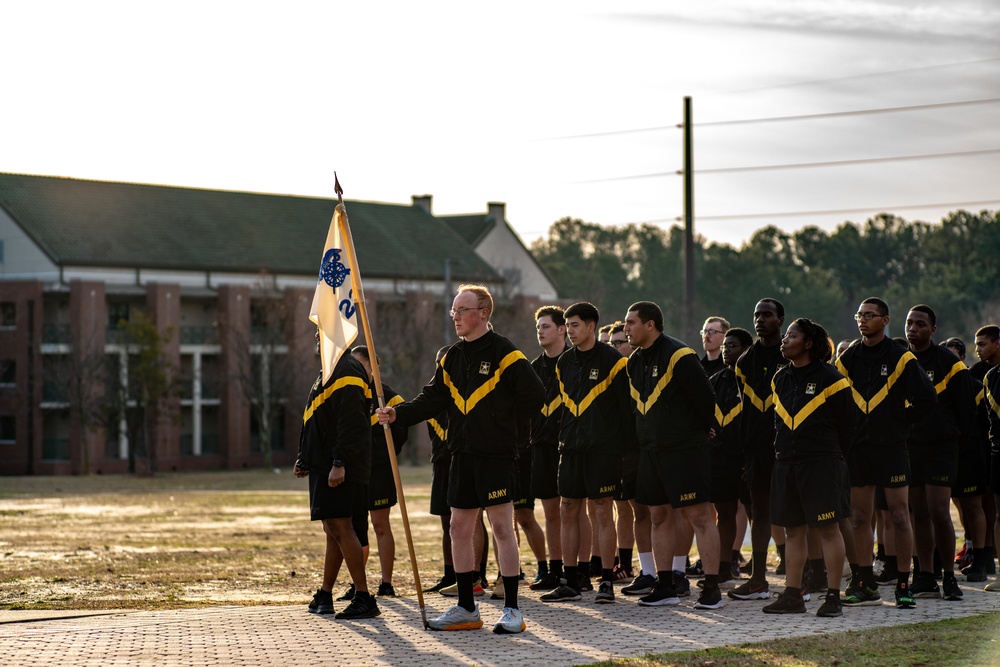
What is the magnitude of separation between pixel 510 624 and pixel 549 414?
3.28 m

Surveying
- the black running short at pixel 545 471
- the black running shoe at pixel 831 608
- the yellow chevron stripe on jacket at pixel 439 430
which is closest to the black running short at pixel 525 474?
the black running short at pixel 545 471

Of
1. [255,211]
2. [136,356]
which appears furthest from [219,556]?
[255,211]

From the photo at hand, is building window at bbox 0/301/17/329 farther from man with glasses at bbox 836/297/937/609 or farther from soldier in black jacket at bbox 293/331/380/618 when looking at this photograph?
man with glasses at bbox 836/297/937/609

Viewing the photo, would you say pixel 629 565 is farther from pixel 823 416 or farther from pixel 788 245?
pixel 788 245

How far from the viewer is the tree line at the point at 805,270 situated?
85375mm


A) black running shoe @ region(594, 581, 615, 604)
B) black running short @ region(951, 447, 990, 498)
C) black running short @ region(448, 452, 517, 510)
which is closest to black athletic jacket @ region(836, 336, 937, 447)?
black running short @ region(951, 447, 990, 498)

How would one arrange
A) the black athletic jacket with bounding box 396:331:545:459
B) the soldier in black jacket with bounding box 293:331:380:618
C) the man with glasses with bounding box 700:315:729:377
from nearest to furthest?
the black athletic jacket with bounding box 396:331:545:459 < the soldier in black jacket with bounding box 293:331:380:618 < the man with glasses with bounding box 700:315:729:377

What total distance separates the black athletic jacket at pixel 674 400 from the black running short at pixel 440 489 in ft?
7.32

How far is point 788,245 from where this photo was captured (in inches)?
4564

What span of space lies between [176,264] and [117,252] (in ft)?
9.85

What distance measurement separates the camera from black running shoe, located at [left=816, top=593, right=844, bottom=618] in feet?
35.9

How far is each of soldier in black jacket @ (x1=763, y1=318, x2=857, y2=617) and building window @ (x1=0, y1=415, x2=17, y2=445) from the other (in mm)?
57259

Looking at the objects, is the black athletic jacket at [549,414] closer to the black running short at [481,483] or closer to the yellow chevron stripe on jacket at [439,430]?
the yellow chevron stripe on jacket at [439,430]

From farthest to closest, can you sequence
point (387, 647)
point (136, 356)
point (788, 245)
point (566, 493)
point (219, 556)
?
point (788, 245), point (136, 356), point (219, 556), point (566, 493), point (387, 647)
